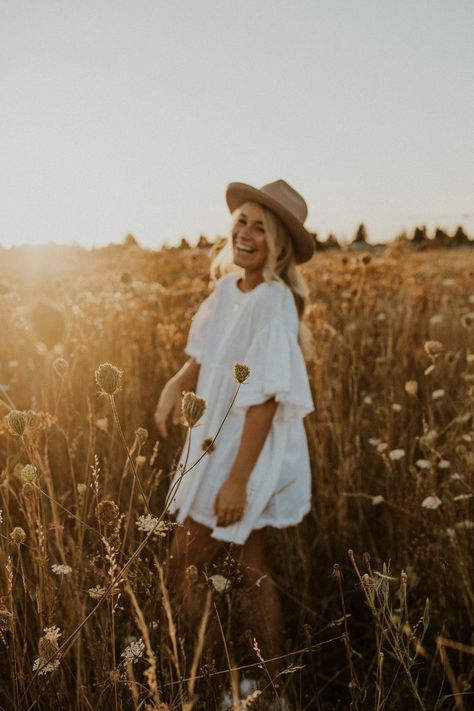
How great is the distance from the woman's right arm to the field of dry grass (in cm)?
22

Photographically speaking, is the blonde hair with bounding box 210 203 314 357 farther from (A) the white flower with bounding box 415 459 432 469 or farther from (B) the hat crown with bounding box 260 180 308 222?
(A) the white flower with bounding box 415 459 432 469

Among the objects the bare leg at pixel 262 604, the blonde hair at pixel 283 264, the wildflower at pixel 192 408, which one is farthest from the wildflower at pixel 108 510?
the blonde hair at pixel 283 264

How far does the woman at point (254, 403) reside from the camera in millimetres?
2045

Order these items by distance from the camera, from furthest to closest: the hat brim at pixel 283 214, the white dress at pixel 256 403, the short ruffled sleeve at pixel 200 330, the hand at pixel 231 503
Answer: the short ruffled sleeve at pixel 200 330
the hat brim at pixel 283 214
the white dress at pixel 256 403
the hand at pixel 231 503

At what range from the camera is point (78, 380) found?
122 inches

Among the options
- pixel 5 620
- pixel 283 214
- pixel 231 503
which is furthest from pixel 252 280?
pixel 5 620

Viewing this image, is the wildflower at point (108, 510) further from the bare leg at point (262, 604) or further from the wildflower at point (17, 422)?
the bare leg at point (262, 604)

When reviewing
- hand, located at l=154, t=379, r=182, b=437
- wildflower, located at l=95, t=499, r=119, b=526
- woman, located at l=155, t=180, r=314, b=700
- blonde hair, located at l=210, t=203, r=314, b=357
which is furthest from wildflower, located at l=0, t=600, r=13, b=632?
blonde hair, located at l=210, t=203, r=314, b=357

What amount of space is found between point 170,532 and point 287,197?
4.47ft

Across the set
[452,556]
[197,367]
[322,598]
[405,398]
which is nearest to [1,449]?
[197,367]

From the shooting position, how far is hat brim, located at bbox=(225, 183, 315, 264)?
2.29 m

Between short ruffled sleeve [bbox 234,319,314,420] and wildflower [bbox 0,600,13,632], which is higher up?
short ruffled sleeve [bbox 234,319,314,420]

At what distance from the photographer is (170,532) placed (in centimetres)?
216

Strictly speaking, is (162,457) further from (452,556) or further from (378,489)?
(452,556)
